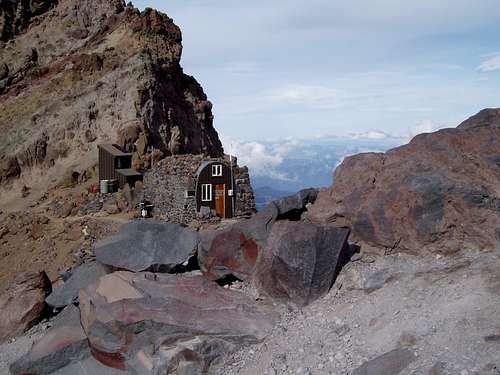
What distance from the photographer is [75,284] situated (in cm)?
1370

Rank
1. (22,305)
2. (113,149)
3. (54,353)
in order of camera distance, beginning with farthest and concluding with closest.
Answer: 1. (113,149)
2. (22,305)
3. (54,353)

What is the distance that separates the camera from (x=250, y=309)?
10.7 metres

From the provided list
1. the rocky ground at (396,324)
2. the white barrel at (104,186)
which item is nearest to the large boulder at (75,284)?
the rocky ground at (396,324)

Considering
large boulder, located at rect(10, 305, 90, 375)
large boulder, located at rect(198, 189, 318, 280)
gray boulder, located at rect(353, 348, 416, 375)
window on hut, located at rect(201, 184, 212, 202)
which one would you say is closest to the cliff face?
window on hut, located at rect(201, 184, 212, 202)

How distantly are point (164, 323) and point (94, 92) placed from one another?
1257 inches

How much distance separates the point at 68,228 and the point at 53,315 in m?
13.0

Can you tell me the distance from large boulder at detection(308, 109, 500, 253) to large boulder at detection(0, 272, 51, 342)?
7374 millimetres

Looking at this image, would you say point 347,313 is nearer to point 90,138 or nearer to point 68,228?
point 68,228

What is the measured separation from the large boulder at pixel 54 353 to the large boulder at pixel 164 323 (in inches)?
12.2

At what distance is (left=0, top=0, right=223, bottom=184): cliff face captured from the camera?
119 feet

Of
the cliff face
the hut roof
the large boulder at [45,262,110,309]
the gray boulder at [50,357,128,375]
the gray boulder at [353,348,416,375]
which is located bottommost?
the gray boulder at [50,357,128,375]

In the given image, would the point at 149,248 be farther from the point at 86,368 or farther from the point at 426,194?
the point at 426,194

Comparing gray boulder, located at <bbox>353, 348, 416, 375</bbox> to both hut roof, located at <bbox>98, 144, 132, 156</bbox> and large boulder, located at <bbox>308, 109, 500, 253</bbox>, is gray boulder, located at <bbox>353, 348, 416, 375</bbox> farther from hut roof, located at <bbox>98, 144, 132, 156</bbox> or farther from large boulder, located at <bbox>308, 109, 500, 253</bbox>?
hut roof, located at <bbox>98, 144, 132, 156</bbox>

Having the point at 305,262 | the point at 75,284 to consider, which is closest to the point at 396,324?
the point at 305,262
